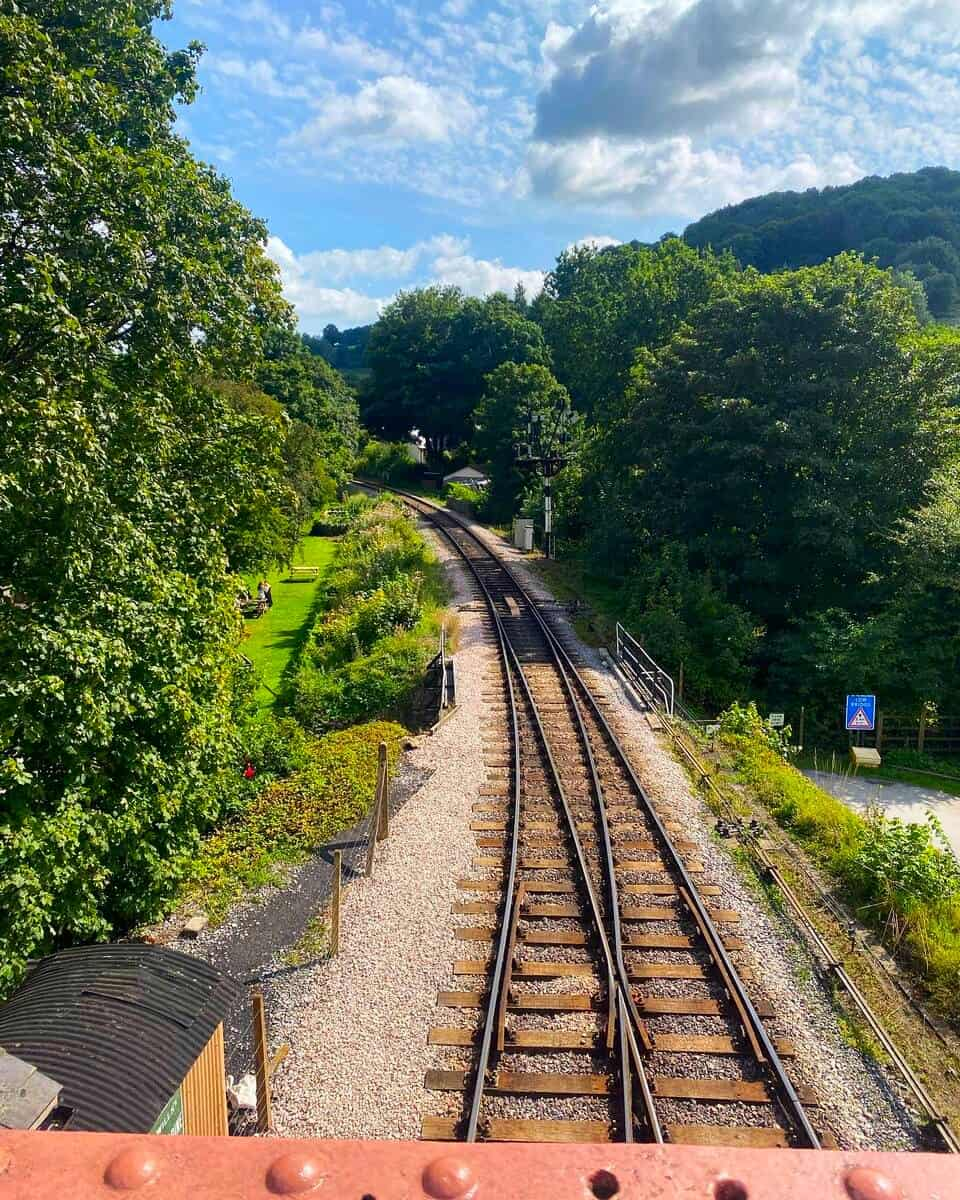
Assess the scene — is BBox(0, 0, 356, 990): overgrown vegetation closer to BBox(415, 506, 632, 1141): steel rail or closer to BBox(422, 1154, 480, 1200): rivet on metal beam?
BBox(415, 506, 632, 1141): steel rail

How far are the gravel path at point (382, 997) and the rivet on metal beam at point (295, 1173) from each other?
6682mm

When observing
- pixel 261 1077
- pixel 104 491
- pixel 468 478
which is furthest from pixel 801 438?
pixel 468 478

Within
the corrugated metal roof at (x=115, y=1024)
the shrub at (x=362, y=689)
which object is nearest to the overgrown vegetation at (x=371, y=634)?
the shrub at (x=362, y=689)

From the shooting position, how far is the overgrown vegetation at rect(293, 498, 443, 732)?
17969mm

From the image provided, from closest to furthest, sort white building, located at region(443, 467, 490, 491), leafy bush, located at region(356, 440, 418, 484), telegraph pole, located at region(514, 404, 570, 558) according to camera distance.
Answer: telegraph pole, located at region(514, 404, 570, 558), white building, located at region(443, 467, 490, 491), leafy bush, located at region(356, 440, 418, 484)

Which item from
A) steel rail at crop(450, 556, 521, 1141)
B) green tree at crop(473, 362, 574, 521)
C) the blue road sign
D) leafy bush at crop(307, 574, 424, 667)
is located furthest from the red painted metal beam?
green tree at crop(473, 362, 574, 521)

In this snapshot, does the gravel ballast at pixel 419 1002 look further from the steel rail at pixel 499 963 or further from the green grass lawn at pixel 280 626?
the green grass lawn at pixel 280 626

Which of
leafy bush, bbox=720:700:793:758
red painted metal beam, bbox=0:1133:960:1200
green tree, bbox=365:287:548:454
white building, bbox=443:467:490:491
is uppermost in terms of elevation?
green tree, bbox=365:287:548:454

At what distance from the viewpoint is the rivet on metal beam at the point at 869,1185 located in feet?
3.66

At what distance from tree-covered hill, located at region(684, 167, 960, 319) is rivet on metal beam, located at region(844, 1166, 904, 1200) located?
4011 inches

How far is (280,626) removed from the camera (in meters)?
28.7

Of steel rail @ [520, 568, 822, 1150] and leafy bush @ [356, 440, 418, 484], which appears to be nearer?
steel rail @ [520, 568, 822, 1150]

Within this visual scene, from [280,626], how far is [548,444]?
1671cm

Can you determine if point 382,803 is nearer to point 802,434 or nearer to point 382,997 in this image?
point 382,997
